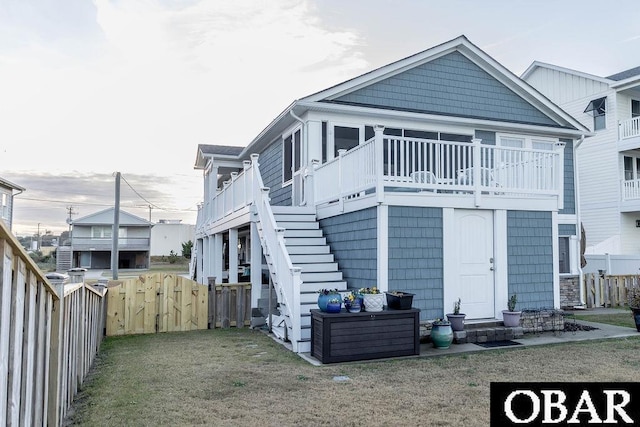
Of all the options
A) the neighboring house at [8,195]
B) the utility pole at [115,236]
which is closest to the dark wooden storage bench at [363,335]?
the utility pole at [115,236]

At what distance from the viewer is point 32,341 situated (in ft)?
9.57

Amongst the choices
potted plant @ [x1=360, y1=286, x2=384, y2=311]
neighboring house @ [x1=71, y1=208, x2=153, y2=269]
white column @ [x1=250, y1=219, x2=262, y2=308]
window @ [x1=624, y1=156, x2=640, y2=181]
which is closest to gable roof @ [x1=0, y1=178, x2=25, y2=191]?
neighboring house @ [x1=71, y1=208, x2=153, y2=269]

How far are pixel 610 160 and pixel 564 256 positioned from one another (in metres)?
7.21

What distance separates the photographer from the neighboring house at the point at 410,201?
7.88 meters

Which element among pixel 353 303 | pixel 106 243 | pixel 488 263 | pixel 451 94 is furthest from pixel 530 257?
pixel 106 243

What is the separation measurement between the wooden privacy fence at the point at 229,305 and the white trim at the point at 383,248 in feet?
11.0

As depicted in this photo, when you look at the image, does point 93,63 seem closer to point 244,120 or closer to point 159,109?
point 159,109

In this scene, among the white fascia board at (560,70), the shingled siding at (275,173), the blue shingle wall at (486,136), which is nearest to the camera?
the blue shingle wall at (486,136)

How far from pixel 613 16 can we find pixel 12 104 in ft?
53.5

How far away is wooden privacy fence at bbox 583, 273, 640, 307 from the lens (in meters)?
13.4

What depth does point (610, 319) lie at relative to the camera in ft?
34.4

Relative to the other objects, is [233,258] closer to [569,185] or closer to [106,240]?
[569,185]

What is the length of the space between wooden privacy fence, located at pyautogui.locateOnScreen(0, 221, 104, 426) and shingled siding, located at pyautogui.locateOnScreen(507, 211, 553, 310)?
7168mm

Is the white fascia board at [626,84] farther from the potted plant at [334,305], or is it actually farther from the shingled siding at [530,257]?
the potted plant at [334,305]
